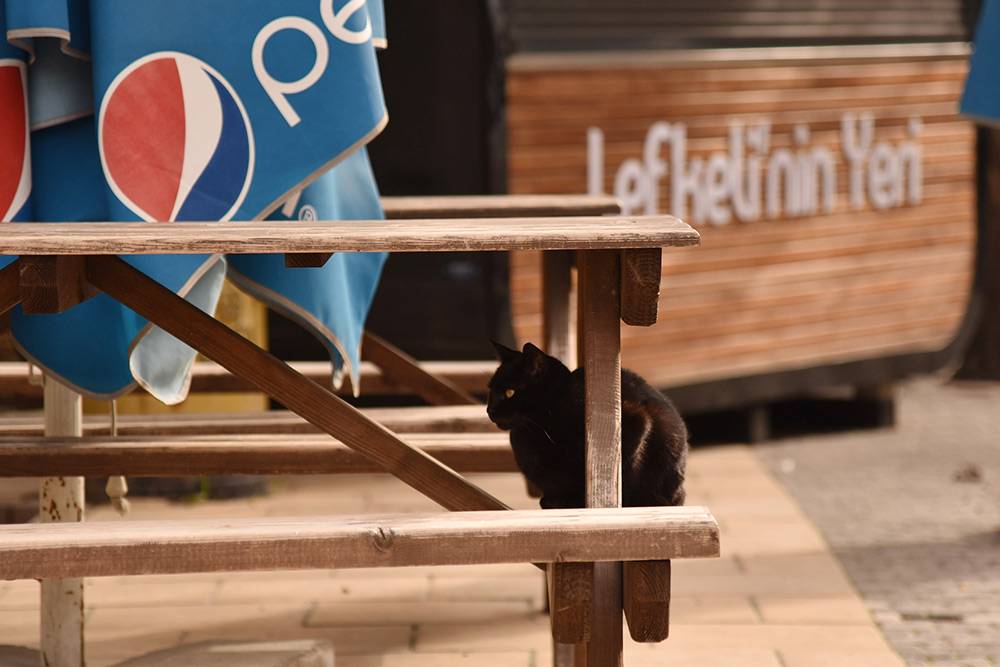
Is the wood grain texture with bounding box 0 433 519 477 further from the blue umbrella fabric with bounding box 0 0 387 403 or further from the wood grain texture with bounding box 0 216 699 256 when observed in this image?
the wood grain texture with bounding box 0 216 699 256

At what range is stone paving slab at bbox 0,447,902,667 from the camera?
139 inches

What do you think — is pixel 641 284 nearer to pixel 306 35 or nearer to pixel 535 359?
pixel 535 359

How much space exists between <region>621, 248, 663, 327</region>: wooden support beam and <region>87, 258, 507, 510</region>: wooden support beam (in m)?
0.46

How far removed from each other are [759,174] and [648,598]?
4.13 metres

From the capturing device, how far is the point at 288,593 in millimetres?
4113

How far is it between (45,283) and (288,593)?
83.2 inches

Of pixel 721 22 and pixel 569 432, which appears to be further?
pixel 721 22

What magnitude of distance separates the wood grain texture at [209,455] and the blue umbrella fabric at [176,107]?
28cm

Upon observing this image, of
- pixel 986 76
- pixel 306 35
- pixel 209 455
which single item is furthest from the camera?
pixel 986 76

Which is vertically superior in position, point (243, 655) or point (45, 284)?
point (45, 284)

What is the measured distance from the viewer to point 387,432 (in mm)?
2465

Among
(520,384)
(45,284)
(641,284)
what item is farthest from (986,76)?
(45,284)

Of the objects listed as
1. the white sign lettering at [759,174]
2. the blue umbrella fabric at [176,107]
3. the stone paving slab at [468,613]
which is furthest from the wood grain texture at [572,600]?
the white sign lettering at [759,174]

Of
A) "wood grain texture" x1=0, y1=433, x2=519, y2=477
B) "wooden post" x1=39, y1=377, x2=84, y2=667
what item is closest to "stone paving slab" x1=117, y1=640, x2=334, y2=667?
"wooden post" x1=39, y1=377, x2=84, y2=667
